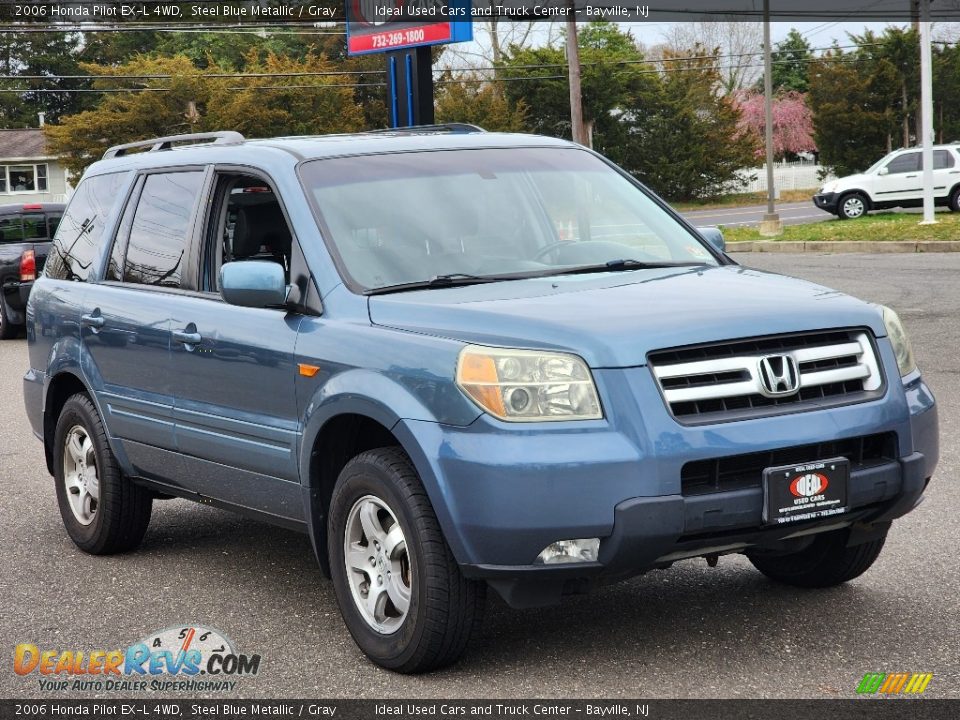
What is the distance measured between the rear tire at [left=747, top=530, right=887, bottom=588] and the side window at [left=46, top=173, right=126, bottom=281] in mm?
3494

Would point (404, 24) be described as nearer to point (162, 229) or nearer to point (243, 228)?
point (162, 229)

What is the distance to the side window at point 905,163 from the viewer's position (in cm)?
3303

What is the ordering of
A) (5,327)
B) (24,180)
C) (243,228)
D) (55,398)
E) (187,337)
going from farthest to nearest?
(24,180) < (5,327) < (55,398) < (243,228) < (187,337)

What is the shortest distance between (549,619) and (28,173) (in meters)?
71.9

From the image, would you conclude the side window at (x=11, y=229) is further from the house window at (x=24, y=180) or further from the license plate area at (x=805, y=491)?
the house window at (x=24, y=180)

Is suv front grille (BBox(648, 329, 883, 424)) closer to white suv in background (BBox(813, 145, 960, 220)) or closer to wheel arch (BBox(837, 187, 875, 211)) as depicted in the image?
white suv in background (BBox(813, 145, 960, 220))

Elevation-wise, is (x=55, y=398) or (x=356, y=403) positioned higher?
(x=356, y=403)

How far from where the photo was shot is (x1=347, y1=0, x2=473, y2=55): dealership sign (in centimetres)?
2144

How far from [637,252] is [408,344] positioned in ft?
4.64

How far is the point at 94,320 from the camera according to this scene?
6.51 m

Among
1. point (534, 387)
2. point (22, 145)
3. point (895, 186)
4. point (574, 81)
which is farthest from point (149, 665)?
point (22, 145)

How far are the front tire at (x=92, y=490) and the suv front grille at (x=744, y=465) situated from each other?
10.6 ft

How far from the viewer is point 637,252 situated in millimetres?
5664

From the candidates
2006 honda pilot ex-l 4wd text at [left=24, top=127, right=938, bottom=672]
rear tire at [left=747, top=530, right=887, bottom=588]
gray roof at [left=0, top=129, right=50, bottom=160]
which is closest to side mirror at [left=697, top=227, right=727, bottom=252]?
2006 honda pilot ex-l 4wd text at [left=24, top=127, right=938, bottom=672]
